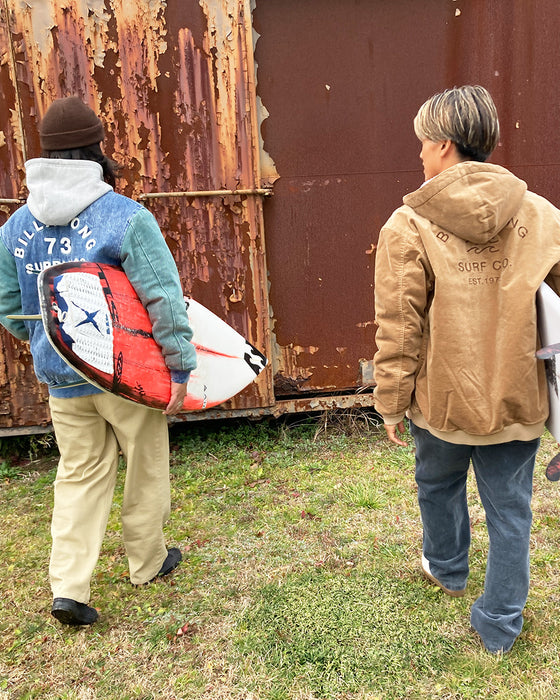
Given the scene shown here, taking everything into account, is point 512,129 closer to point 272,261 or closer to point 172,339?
point 272,261

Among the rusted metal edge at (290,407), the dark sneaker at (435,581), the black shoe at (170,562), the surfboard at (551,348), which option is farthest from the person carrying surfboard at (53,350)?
the rusted metal edge at (290,407)

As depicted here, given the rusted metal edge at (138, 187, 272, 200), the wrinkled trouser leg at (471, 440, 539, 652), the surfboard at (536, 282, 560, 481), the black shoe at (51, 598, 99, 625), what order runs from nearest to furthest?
the surfboard at (536, 282, 560, 481)
the wrinkled trouser leg at (471, 440, 539, 652)
the black shoe at (51, 598, 99, 625)
the rusted metal edge at (138, 187, 272, 200)

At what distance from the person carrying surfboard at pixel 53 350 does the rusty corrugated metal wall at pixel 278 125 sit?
1.47 metres

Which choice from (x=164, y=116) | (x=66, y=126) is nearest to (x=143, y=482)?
(x=66, y=126)

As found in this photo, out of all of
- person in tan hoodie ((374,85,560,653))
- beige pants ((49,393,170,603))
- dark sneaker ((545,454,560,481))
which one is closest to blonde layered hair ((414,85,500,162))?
person in tan hoodie ((374,85,560,653))

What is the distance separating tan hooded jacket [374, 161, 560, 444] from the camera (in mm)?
1840

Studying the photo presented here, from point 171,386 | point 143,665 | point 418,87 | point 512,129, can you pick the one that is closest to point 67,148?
point 171,386

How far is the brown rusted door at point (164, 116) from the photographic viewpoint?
11.7 feet

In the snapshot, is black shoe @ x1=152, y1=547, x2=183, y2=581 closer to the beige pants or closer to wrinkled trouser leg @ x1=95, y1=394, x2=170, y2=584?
wrinkled trouser leg @ x1=95, y1=394, x2=170, y2=584

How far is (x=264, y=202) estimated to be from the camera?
3.98 metres

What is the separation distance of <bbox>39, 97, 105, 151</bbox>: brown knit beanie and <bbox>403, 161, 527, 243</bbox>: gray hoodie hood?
1.30 meters

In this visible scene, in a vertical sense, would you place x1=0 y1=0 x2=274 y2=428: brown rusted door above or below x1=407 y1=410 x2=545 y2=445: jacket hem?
above

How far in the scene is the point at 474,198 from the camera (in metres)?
1.80

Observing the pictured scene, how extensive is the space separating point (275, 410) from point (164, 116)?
2.07m
